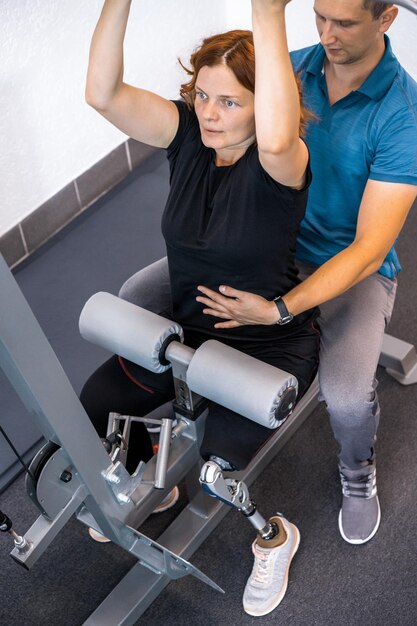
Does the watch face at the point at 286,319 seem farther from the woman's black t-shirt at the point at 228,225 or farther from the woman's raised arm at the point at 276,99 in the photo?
the woman's raised arm at the point at 276,99

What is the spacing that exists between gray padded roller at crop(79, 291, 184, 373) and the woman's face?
0.40 meters

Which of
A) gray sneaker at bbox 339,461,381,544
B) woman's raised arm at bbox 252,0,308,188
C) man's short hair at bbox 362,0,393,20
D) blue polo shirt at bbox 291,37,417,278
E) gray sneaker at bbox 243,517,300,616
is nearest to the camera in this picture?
woman's raised arm at bbox 252,0,308,188

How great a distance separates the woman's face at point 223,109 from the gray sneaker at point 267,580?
104 cm

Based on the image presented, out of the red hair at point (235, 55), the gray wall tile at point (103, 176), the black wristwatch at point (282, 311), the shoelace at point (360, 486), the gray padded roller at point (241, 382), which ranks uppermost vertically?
the red hair at point (235, 55)

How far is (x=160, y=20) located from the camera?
3.35 metres

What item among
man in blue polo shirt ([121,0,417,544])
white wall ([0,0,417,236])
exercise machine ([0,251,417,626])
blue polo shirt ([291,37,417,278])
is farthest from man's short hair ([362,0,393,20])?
white wall ([0,0,417,236])

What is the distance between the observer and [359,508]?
219cm

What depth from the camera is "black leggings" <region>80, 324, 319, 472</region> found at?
6.01 ft

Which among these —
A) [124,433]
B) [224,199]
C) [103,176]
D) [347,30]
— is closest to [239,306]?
[224,199]

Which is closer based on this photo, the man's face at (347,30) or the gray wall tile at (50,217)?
the man's face at (347,30)

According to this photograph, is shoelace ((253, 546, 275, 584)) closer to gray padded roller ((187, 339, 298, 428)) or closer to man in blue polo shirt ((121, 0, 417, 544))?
man in blue polo shirt ((121, 0, 417, 544))

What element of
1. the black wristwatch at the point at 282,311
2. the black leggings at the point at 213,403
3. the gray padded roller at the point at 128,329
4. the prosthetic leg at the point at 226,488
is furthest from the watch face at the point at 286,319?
the prosthetic leg at the point at 226,488

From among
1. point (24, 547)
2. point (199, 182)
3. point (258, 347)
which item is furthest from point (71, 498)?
point (199, 182)

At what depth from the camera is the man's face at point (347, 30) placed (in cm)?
176
